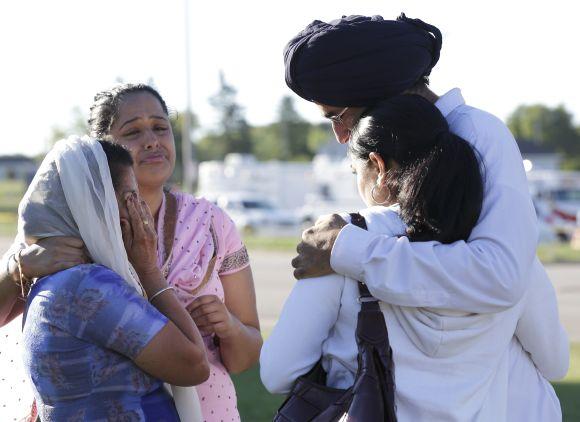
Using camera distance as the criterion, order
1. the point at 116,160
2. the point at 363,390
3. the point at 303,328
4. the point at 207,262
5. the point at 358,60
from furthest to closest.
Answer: the point at 207,262 < the point at 116,160 < the point at 358,60 < the point at 303,328 < the point at 363,390

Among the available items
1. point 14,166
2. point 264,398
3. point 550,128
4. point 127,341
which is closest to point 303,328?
point 127,341

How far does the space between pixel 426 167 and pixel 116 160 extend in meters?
1.00

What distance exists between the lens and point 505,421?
2451mm

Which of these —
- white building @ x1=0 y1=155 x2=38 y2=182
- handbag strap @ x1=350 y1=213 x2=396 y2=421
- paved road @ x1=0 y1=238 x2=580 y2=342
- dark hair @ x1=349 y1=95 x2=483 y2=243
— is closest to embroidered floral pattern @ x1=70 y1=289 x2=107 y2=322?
handbag strap @ x1=350 y1=213 x2=396 y2=421

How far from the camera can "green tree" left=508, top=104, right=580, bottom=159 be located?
11206 centimetres

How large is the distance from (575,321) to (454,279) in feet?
Result: 35.9

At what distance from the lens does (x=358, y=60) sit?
2482 mm

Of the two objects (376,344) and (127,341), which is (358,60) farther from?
(127,341)

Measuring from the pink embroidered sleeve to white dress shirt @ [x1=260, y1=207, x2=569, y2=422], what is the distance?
3.96 feet

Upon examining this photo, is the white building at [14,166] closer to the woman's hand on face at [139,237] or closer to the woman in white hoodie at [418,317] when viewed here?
the woman's hand on face at [139,237]

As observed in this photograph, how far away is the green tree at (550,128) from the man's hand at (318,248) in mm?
108969

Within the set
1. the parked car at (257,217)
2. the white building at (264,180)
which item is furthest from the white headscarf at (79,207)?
the white building at (264,180)

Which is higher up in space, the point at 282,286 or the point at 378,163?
the point at 378,163

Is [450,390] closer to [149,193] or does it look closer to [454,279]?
[454,279]
